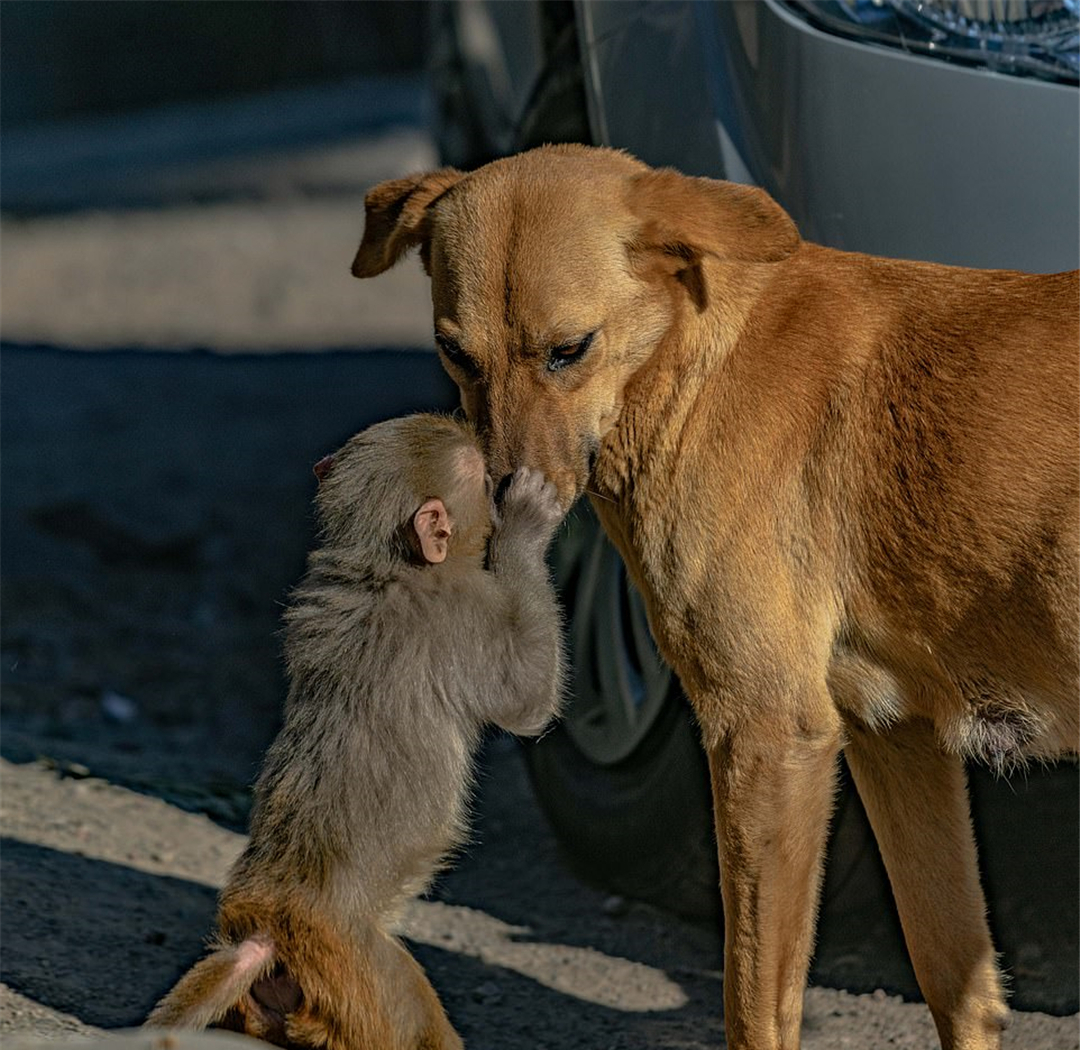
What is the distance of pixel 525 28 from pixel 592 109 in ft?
3.66

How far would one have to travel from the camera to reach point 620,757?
4766mm

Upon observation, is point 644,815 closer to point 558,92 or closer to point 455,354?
point 455,354

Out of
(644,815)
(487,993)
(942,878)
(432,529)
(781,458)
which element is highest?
(781,458)

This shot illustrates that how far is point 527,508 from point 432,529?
198 mm

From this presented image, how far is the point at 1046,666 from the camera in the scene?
10.5 ft

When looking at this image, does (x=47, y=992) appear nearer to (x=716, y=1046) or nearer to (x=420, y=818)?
(x=420, y=818)

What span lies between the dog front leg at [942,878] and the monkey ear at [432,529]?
0.98 metres

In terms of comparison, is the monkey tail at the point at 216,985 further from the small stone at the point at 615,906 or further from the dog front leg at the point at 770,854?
the small stone at the point at 615,906

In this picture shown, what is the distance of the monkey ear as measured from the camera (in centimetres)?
347

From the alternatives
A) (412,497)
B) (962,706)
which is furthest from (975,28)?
(412,497)

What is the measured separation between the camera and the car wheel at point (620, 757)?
14.9 ft

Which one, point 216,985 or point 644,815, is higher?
point 216,985

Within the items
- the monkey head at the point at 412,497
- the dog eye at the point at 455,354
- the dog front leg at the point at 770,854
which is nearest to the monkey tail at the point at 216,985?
the monkey head at the point at 412,497

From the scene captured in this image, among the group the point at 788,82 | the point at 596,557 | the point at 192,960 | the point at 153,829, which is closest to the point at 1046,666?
the point at 788,82
